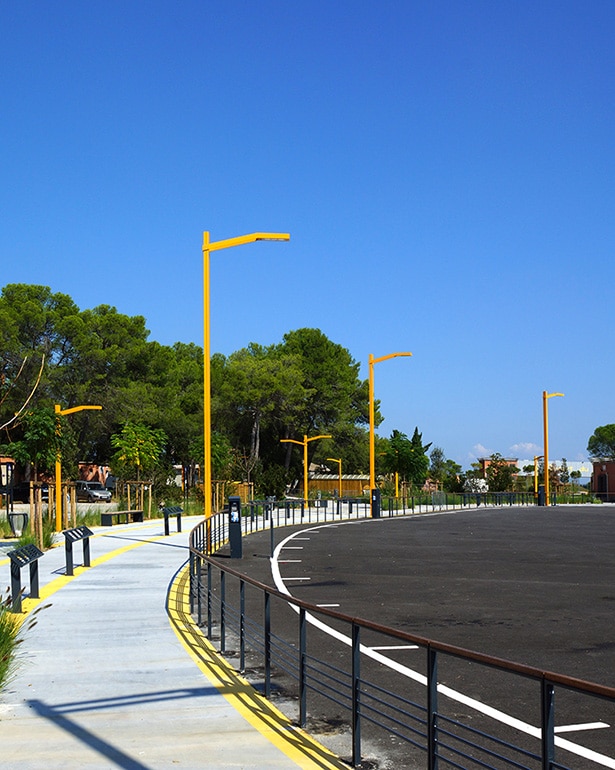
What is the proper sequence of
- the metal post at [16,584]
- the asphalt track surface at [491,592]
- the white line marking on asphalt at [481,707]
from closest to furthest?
the white line marking on asphalt at [481,707], the asphalt track surface at [491,592], the metal post at [16,584]

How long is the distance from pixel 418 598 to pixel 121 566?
695cm

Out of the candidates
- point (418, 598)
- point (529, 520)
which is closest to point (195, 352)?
point (529, 520)

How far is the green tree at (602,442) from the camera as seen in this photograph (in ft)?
608

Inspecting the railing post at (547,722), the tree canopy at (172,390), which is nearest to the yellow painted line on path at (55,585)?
the railing post at (547,722)

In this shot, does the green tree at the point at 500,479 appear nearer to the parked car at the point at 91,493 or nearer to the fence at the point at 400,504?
the fence at the point at 400,504

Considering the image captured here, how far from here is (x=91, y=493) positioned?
2815 inches

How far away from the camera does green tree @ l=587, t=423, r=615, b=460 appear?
185250mm

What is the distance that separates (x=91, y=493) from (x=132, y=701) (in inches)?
2539

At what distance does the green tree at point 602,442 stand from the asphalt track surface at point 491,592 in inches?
6113

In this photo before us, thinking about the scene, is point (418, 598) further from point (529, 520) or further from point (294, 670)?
point (529, 520)

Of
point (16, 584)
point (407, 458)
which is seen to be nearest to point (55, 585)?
point (16, 584)

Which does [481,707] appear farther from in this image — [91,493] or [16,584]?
[91,493]

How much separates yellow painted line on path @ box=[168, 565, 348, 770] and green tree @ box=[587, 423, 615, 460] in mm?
179241

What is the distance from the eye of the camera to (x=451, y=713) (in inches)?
333
